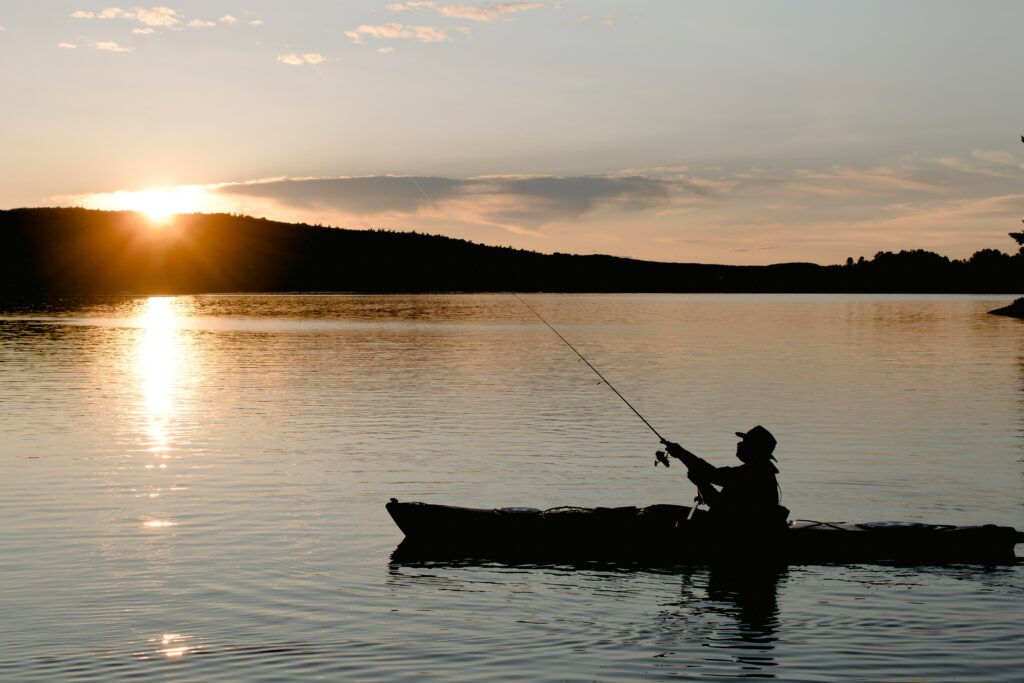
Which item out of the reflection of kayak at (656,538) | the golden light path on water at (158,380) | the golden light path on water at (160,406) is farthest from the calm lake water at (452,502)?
the reflection of kayak at (656,538)

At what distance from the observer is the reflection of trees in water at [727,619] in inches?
529

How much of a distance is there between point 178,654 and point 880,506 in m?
14.9

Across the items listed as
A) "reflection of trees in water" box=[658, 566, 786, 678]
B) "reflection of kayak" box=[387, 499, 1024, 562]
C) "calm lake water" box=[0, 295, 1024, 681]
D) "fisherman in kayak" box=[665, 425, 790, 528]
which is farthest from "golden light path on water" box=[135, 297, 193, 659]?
"fisherman in kayak" box=[665, 425, 790, 528]

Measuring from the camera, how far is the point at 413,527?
18.9 metres

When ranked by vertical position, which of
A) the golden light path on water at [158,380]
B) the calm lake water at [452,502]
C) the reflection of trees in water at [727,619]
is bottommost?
the reflection of trees in water at [727,619]

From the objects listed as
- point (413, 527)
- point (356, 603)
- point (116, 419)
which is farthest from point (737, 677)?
point (116, 419)

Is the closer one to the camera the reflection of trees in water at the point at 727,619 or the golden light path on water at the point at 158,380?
the reflection of trees in water at the point at 727,619

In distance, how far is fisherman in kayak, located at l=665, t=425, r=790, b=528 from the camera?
17.4 meters

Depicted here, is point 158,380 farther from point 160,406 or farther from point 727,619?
point 727,619

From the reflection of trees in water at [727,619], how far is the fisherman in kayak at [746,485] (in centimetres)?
80

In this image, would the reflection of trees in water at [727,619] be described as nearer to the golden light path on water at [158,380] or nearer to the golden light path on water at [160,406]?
the golden light path on water at [160,406]

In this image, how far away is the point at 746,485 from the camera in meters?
17.6

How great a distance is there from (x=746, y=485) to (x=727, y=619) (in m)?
2.73

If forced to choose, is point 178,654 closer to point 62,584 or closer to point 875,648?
point 62,584
